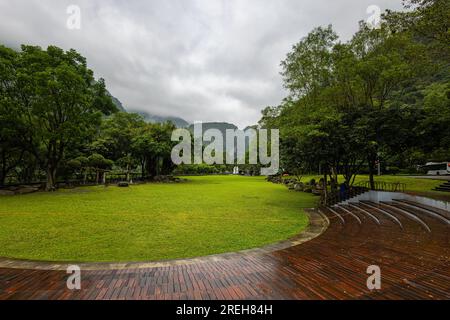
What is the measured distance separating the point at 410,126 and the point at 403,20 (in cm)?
455

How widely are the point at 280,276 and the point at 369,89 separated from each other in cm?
1261

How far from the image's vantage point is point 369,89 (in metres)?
12.6

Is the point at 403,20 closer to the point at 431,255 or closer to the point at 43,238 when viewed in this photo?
the point at 431,255

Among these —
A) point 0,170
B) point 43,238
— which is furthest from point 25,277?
point 0,170

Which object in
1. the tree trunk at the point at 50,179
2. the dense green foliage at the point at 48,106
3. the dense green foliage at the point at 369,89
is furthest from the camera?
the tree trunk at the point at 50,179

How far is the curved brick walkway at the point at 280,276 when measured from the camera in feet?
10.5

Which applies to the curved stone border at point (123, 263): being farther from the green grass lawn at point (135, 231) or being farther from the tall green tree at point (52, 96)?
the tall green tree at point (52, 96)

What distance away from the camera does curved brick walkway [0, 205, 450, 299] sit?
321 centimetres

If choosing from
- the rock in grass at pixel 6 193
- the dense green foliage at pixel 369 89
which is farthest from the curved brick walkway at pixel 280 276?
the rock in grass at pixel 6 193

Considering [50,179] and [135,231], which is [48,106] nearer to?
[50,179]

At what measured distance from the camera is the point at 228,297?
10.4 feet

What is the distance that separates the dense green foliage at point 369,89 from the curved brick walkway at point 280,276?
5509 millimetres

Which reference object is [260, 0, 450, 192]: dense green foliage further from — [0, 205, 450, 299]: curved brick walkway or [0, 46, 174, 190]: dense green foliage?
[0, 46, 174, 190]: dense green foliage

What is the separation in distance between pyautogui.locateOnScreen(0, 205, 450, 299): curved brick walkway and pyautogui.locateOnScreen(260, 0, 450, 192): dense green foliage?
5509mm
